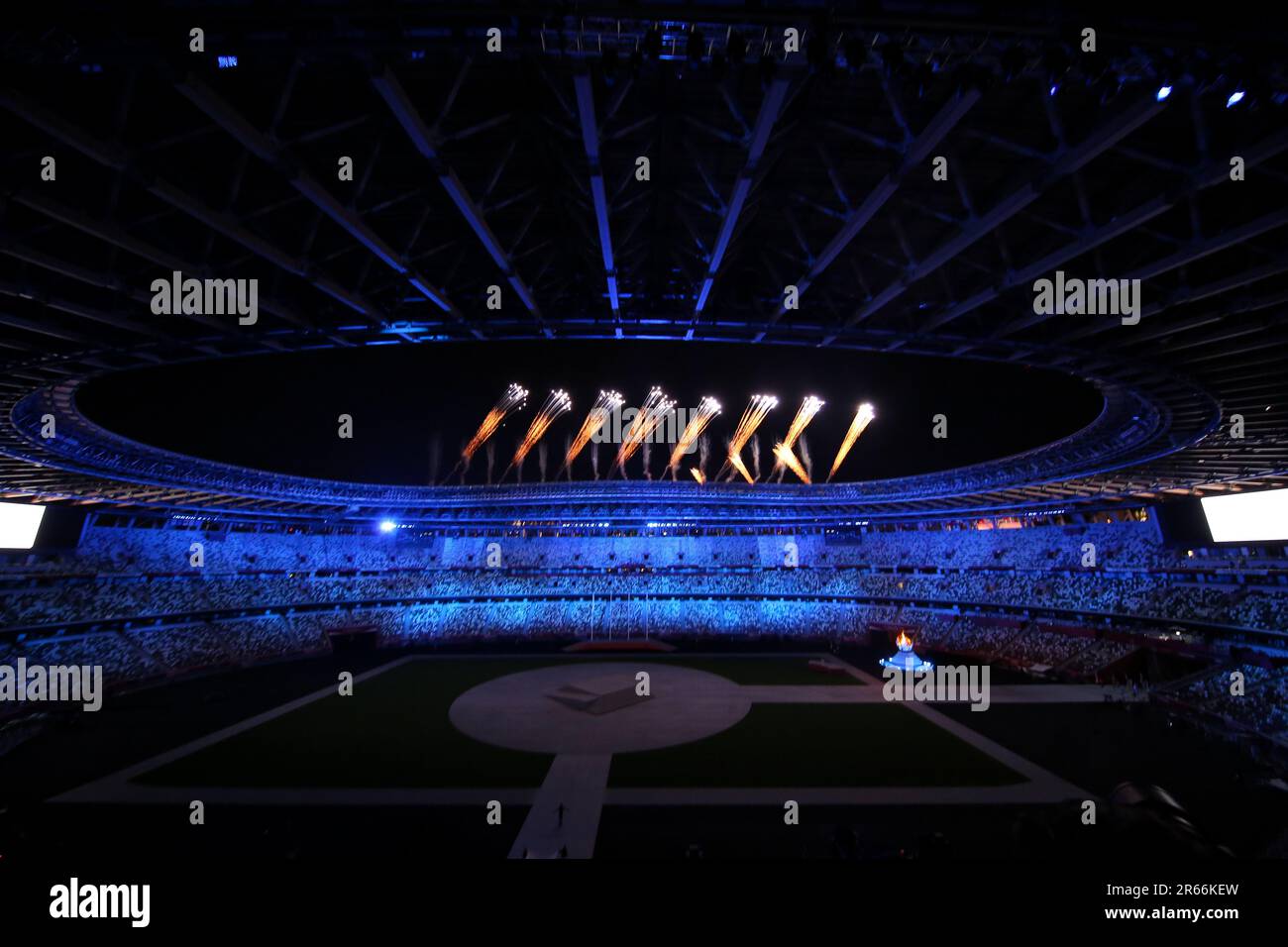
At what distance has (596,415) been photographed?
4259 cm

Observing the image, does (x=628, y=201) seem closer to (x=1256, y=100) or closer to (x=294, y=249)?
(x=294, y=249)

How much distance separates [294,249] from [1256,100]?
15.2m

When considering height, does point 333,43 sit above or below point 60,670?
above

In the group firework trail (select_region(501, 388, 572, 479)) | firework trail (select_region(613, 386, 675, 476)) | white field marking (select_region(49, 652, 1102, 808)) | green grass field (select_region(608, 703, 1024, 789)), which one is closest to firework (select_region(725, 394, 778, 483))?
firework trail (select_region(613, 386, 675, 476))

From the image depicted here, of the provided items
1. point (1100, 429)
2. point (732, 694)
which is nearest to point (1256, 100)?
point (1100, 429)

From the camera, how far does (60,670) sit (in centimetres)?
2812

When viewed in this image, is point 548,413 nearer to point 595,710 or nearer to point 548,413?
point 548,413

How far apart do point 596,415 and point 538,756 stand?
2772 cm

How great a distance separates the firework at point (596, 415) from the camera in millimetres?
39322

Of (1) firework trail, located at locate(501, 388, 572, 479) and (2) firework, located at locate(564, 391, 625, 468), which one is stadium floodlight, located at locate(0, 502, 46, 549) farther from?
(2) firework, located at locate(564, 391, 625, 468)

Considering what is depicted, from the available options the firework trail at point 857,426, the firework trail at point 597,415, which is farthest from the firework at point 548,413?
the firework trail at point 857,426

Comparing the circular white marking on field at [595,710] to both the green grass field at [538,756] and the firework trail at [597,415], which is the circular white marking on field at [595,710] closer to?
the green grass field at [538,756]

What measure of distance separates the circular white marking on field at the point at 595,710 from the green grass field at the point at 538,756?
1014 mm

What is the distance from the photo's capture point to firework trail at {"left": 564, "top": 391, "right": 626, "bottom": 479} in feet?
129
